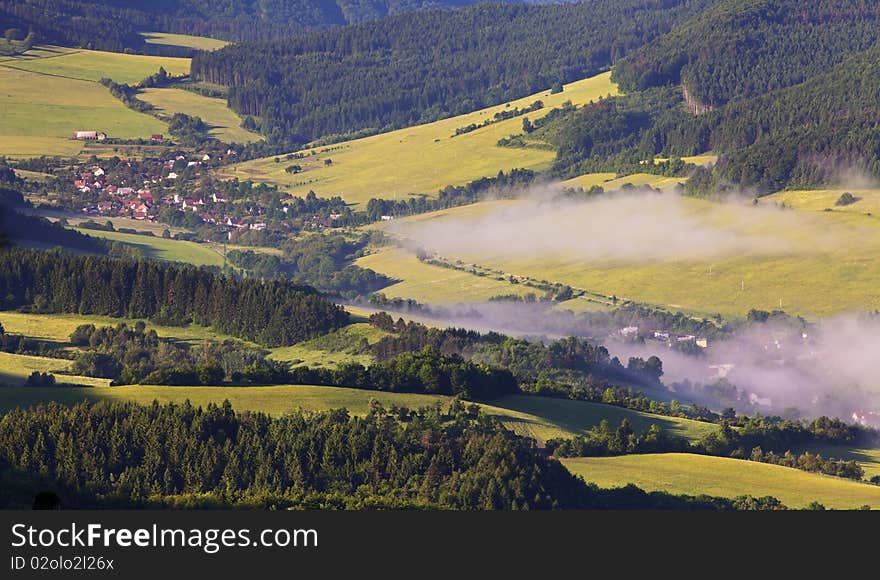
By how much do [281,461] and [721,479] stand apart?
24.7m

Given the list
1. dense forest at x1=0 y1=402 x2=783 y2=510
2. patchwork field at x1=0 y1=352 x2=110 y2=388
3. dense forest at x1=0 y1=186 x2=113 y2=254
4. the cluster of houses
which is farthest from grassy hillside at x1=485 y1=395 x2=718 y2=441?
dense forest at x1=0 y1=186 x2=113 y2=254

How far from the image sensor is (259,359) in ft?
448

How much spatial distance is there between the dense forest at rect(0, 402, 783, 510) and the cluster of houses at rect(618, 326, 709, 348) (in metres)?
→ 86.7

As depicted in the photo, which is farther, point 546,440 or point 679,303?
point 679,303

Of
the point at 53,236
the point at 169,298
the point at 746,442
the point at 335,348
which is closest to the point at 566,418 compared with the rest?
the point at 746,442

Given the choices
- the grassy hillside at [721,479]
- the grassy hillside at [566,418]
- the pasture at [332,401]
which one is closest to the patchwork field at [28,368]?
the pasture at [332,401]

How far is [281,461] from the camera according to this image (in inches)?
3536

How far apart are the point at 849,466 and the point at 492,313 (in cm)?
9100

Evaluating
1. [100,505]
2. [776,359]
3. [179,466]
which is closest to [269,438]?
[179,466]

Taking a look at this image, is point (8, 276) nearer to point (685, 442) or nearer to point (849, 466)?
point (685, 442)

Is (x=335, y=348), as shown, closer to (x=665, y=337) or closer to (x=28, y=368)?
(x=28, y=368)

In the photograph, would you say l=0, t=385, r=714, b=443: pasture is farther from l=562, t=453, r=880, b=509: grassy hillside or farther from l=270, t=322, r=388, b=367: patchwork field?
l=270, t=322, r=388, b=367: patchwork field

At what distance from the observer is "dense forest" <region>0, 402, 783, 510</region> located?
281 ft

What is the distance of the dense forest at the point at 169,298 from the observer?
147m
